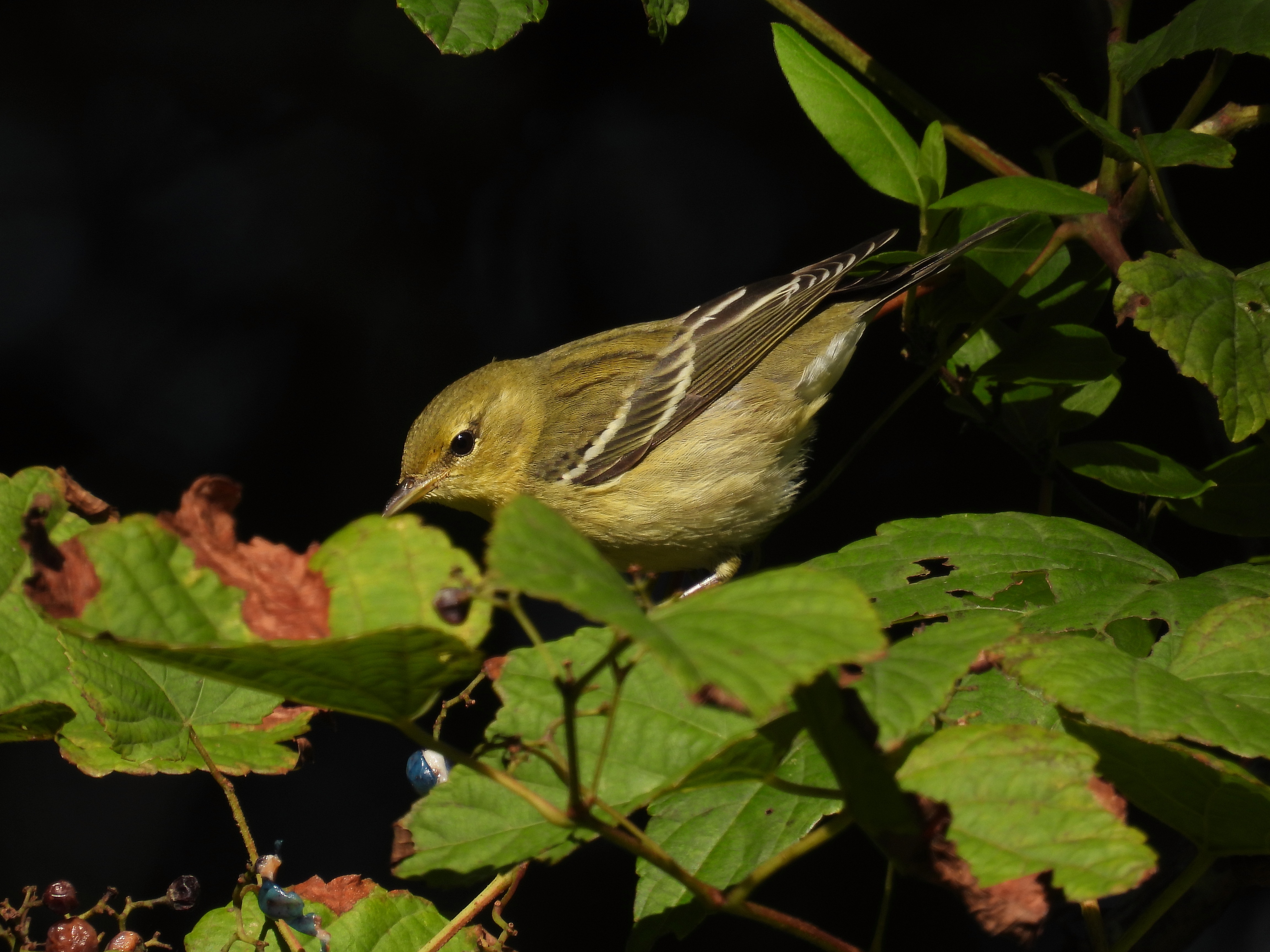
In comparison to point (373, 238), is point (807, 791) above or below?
below

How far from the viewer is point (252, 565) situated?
954 millimetres

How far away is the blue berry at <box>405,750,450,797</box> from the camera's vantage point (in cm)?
A: 172

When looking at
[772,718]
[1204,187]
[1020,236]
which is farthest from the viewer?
[1204,187]

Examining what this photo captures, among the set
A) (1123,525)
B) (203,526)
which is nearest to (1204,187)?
(1123,525)

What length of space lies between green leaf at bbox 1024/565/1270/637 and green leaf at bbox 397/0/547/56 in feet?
4.28

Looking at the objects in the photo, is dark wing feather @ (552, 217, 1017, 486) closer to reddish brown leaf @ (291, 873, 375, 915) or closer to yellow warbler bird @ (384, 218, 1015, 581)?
yellow warbler bird @ (384, 218, 1015, 581)

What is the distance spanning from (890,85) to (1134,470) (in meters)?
1.03

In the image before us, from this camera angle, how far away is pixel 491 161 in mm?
3295

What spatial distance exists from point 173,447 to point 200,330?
36cm

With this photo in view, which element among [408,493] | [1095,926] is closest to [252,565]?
[1095,926]

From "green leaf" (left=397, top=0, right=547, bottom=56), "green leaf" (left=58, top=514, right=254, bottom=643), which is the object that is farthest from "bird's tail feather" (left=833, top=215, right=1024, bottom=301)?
"green leaf" (left=58, top=514, right=254, bottom=643)

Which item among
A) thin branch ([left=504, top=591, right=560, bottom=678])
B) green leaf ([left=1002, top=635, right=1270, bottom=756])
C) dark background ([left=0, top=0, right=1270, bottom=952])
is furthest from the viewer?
dark background ([left=0, top=0, right=1270, bottom=952])

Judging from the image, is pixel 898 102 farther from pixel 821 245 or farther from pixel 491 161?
pixel 491 161

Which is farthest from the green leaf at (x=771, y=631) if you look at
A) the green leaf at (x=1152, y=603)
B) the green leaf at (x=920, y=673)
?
the green leaf at (x=1152, y=603)
